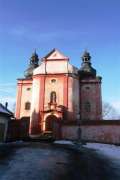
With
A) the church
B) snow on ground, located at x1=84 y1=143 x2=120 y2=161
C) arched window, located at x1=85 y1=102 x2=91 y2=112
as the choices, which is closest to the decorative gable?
the church

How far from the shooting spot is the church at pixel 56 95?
40250 millimetres

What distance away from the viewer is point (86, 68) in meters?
50.9

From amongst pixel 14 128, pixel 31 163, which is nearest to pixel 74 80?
pixel 14 128

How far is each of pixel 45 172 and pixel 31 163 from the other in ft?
6.44

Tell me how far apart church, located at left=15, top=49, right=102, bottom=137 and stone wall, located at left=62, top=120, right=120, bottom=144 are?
585 centimetres

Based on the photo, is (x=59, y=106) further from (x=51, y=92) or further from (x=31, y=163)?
(x=31, y=163)

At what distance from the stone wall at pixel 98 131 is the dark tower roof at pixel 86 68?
1767 cm

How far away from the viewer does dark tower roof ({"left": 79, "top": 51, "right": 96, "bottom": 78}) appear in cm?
4953

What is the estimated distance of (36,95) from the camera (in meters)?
41.9

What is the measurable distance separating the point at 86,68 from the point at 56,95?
38.2ft

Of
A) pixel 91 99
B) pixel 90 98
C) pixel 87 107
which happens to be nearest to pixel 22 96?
pixel 87 107

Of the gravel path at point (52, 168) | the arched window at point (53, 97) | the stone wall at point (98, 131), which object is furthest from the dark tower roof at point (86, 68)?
the gravel path at point (52, 168)

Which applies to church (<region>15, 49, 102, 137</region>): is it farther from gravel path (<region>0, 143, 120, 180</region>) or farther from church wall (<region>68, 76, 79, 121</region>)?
gravel path (<region>0, 143, 120, 180</region>)

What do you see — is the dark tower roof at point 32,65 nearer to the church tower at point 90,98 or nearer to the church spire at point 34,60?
the church spire at point 34,60
